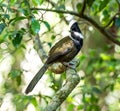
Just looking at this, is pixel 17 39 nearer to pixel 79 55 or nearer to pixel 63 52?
pixel 63 52

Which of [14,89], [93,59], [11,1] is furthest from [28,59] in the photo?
[11,1]

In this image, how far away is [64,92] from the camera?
2.18 meters

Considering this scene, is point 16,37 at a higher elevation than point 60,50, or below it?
higher

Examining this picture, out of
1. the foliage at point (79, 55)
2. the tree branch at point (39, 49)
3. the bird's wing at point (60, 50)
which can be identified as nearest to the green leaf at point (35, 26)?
the bird's wing at point (60, 50)

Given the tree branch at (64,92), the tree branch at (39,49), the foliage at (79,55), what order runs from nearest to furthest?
the tree branch at (64,92)
the tree branch at (39,49)
the foliage at (79,55)

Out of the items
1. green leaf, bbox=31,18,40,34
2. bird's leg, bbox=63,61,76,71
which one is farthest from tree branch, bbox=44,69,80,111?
green leaf, bbox=31,18,40,34

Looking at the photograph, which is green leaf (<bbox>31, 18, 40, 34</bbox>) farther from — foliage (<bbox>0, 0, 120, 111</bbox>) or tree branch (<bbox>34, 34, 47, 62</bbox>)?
tree branch (<bbox>34, 34, 47, 62</bbox>)

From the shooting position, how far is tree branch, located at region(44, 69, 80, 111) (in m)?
2.06

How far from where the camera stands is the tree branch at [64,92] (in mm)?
2062

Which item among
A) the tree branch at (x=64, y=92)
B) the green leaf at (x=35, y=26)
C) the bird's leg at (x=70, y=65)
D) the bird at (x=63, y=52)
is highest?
the green leaf at (x=35, y=26)

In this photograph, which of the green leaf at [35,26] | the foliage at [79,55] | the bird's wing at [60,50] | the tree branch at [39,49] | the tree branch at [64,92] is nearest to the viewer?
the tree branch at [64,92]

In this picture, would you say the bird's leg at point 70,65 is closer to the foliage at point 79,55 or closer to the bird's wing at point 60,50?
the bird's wing at point 60,50

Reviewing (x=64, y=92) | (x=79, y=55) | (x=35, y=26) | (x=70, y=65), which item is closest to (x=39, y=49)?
(x=70, y=65)

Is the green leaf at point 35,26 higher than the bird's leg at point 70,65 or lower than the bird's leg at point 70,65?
higher
